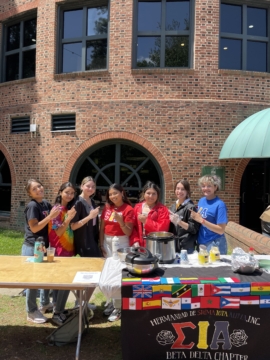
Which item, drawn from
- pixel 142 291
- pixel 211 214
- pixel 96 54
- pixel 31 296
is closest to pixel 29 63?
pixel 96 54

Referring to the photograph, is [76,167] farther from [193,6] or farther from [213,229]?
[213,229]

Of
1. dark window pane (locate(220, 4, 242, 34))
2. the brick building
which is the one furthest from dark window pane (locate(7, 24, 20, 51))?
dark window pane (locate(220, 4, 242, 34))

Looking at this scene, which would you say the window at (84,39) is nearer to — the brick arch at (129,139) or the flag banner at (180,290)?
the brick arch at (129,139)

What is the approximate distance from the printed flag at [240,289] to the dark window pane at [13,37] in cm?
1115

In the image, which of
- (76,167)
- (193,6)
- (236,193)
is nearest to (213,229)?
(236,193)

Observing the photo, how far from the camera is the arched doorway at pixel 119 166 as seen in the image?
394 inches

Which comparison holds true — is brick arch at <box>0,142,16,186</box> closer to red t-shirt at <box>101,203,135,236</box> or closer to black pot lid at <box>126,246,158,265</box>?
red t-shirt at <box>101,203,135,236</box>

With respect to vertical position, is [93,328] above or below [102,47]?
below

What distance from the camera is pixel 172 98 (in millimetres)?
9578

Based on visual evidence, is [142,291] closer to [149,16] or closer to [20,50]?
[149,16]

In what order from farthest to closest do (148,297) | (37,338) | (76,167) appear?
1. (76,167)
2. (37,338)
3. (148,297)

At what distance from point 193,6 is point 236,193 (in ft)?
17.4

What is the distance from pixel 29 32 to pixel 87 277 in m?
10.2

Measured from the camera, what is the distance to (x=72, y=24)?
10.6 m
